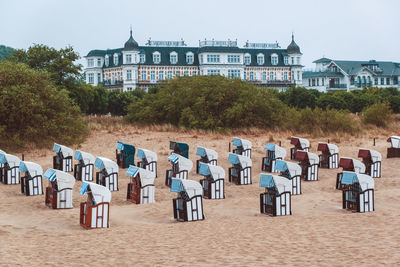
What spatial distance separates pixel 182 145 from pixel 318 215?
485 inches

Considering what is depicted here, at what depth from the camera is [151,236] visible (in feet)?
43.3

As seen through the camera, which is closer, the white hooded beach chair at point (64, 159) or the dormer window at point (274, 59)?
the white hooded beach chair at point (64, 159)

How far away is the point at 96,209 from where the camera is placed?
47.5 feet

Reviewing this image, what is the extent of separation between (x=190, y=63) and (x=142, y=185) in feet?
237

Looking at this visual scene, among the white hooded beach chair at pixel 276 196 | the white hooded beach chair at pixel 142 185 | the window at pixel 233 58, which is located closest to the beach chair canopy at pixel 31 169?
the white hooded beach chair at pixel 142 185

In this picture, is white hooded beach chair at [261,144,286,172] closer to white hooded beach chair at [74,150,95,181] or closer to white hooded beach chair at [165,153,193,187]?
white hooded beach chair at [165,153,193,187]

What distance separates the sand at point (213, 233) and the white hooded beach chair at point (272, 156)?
366 cm

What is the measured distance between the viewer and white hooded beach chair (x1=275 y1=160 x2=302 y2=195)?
1955 centimetres

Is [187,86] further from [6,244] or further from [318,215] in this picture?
[6,244]

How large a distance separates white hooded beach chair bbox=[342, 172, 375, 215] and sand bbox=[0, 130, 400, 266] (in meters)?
0.33

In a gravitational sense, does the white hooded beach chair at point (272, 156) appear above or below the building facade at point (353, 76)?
below

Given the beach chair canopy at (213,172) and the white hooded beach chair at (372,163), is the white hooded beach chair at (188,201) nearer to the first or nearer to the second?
the beach chair canopy at (213,172)

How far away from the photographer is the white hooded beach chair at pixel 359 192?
16.5 m

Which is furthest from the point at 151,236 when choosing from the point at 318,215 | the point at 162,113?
the point at 162,113
